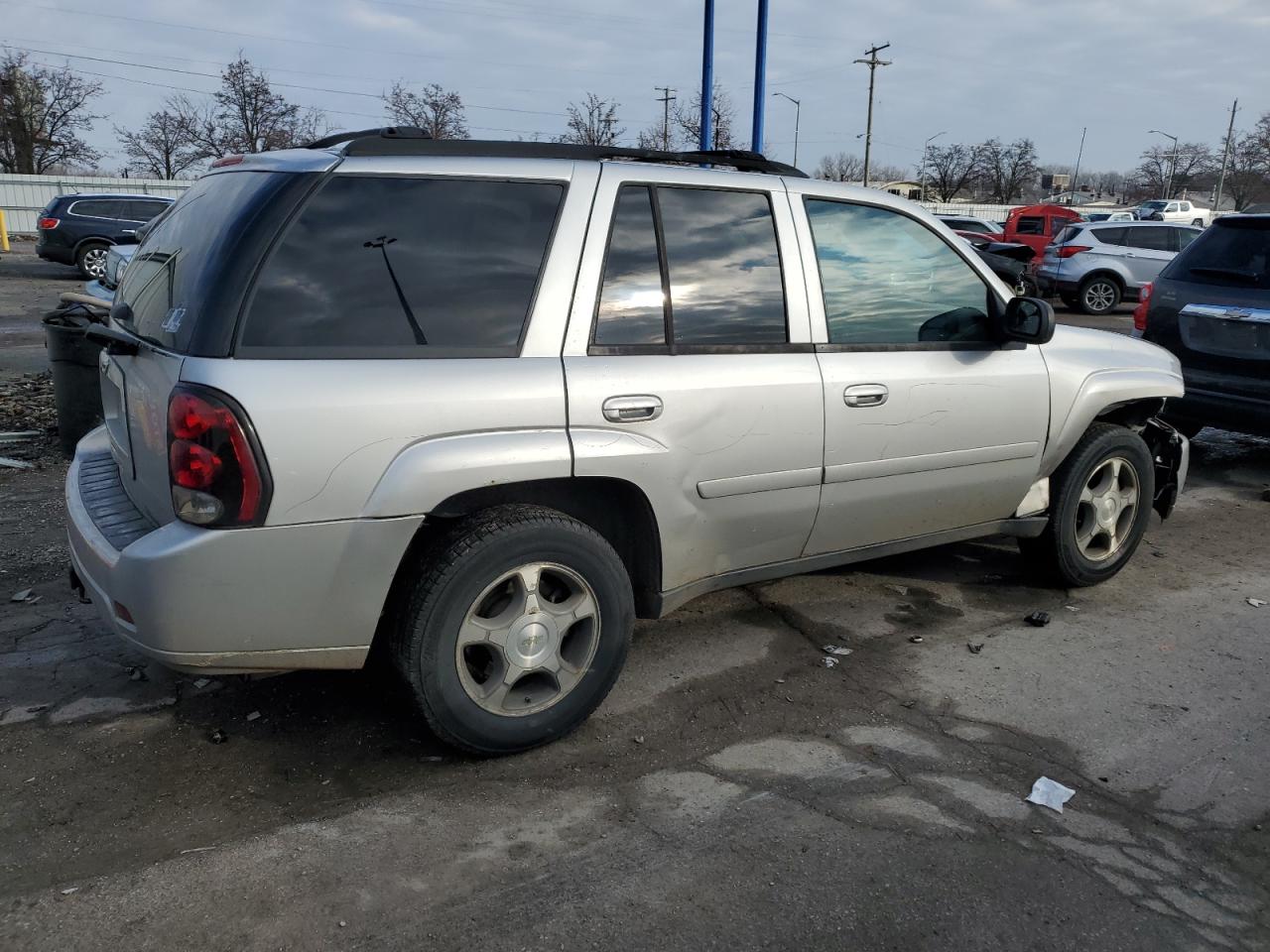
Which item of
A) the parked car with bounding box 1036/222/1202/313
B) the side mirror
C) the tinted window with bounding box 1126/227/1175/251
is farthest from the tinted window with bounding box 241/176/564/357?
the tinted window with bounding box 1126/227/1175/251

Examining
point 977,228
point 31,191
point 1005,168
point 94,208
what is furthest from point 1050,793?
point 1005,168

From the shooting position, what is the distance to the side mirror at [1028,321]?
418 centimetres

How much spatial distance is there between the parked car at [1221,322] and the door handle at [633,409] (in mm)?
5044

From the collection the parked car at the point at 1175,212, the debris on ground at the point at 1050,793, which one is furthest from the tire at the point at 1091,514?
the parked car at the point at 1175,212

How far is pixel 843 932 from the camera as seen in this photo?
253 cm

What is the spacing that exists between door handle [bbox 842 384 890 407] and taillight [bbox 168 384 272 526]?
2099 millimetres

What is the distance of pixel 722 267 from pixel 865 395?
0.74 metres

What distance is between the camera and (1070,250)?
19.3 m

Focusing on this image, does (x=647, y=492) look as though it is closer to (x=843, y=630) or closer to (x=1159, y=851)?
(x=843, y=630)

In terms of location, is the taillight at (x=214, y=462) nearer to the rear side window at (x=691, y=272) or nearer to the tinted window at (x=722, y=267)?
the rear side window at (x=691, y=272)

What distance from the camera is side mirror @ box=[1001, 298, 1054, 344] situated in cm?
418

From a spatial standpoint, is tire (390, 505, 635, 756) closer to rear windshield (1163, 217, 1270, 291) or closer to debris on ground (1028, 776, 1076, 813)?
debris on ground (1028, 776, 1076, 813)

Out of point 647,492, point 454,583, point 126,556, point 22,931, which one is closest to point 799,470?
point 647,492

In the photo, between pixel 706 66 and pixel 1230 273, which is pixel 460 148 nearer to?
pixel 1230 273
